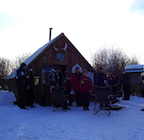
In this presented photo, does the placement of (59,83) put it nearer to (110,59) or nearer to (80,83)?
(80,83)

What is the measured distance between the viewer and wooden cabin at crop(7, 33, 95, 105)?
9023 mm

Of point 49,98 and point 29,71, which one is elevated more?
point 29,71

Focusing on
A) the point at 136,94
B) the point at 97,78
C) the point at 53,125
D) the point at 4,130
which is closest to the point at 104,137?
the point at 53,125

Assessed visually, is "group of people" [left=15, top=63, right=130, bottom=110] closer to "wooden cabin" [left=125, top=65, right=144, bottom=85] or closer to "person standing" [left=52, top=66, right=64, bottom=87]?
"person standing" [left=52, top=66, right=64, bottom=87]

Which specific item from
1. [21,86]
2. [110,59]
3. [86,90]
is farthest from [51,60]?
[110,59]

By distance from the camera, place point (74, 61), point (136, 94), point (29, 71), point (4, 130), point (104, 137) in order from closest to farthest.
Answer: point (104, 137) → point (4, 130) → point (29, 71) → point (74, 61) → point (136, 94)

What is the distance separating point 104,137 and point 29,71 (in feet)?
17.9

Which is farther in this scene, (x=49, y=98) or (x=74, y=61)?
(x=74, y=61)

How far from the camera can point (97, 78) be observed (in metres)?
7.63

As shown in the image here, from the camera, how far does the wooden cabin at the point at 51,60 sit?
355 inches

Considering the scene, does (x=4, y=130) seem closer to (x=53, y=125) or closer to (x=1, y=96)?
(x=53, y=125)

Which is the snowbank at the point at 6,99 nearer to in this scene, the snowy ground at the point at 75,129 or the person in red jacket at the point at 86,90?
the snowy ground at the point at 75,129

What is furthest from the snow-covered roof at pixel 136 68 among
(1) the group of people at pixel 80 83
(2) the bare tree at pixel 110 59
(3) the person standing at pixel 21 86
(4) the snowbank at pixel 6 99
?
(3) the person standing at pixel 21 86

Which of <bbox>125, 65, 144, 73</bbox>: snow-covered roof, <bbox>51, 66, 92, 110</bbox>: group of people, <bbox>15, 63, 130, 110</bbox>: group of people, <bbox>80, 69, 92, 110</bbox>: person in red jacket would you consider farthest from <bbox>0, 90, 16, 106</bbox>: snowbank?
<bbox>125, 65, 144, 73</bbox>: snow-covered roof
